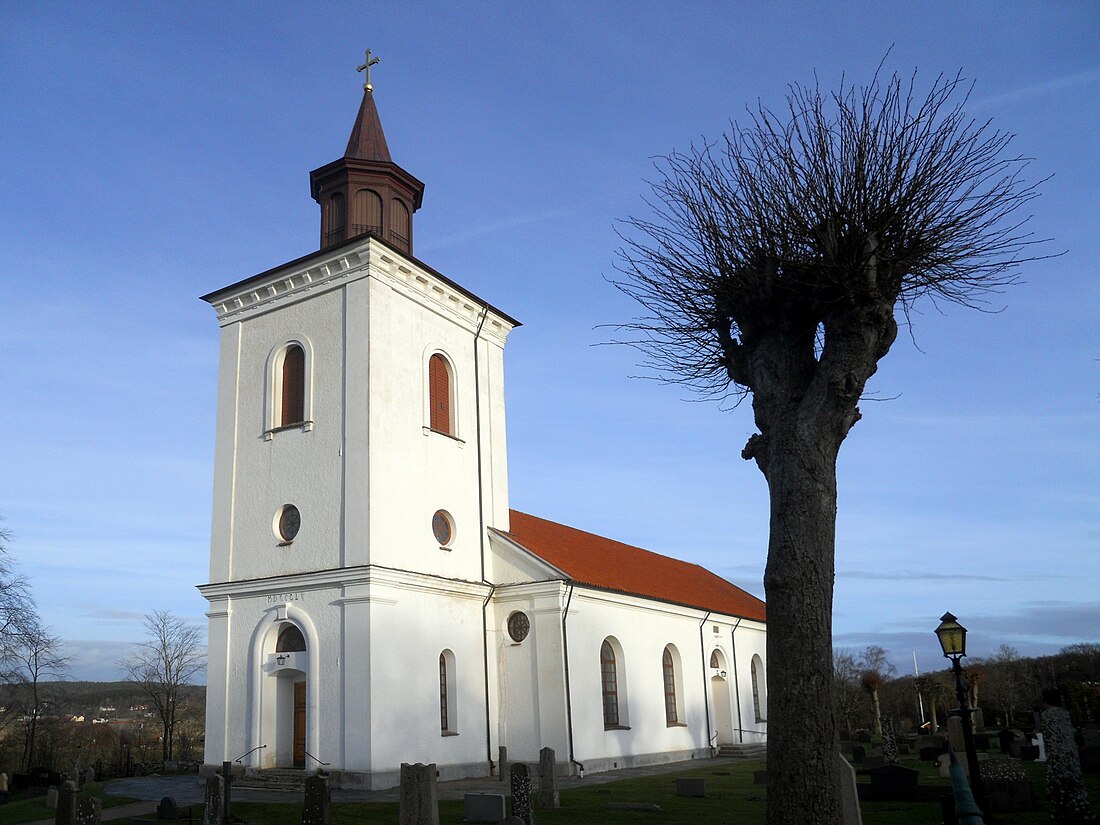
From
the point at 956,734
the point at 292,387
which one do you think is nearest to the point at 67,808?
the point at 292,387

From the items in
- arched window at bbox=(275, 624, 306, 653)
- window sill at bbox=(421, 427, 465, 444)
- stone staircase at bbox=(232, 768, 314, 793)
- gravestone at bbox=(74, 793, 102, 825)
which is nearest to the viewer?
gravestone at bbox=(74, 793, 102, 825)

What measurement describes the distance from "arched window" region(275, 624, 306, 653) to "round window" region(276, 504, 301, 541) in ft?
6.96

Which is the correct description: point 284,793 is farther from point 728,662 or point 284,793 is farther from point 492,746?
point 728,662

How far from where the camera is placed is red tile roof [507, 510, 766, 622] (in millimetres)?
25891

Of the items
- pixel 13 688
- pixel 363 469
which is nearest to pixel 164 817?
pixel 363 469

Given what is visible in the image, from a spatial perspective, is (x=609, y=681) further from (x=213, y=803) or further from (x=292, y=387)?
(x=213, y=803)

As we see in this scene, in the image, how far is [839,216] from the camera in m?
9.79

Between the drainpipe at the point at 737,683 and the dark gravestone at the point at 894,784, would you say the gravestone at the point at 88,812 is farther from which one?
the drainpipe at the point at 737,683

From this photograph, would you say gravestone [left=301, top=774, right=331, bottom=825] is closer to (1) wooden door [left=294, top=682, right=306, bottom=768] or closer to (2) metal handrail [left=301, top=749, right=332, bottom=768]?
(2) metal handrail [left=301, top=749, right=332, bottom=768]

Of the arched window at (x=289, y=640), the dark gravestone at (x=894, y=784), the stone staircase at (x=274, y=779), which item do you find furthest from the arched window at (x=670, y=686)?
the dark gravestone at (x=894, y=784)

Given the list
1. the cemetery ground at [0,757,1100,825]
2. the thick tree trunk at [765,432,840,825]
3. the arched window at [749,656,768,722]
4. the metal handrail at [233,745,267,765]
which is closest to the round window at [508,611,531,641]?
the cemetery ground at [0,757,1100,825]

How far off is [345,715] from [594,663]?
23.9 feet

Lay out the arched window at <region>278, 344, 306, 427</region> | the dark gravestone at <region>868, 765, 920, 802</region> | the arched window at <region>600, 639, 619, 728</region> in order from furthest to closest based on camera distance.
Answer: the arched window at <region>600, 639, 619, 728</region> < the arched window at <region>278, 344, 306, 427</region> < the dark gravestone at <region>868, 765, 920, 802</region>

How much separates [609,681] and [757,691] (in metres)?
12.2
